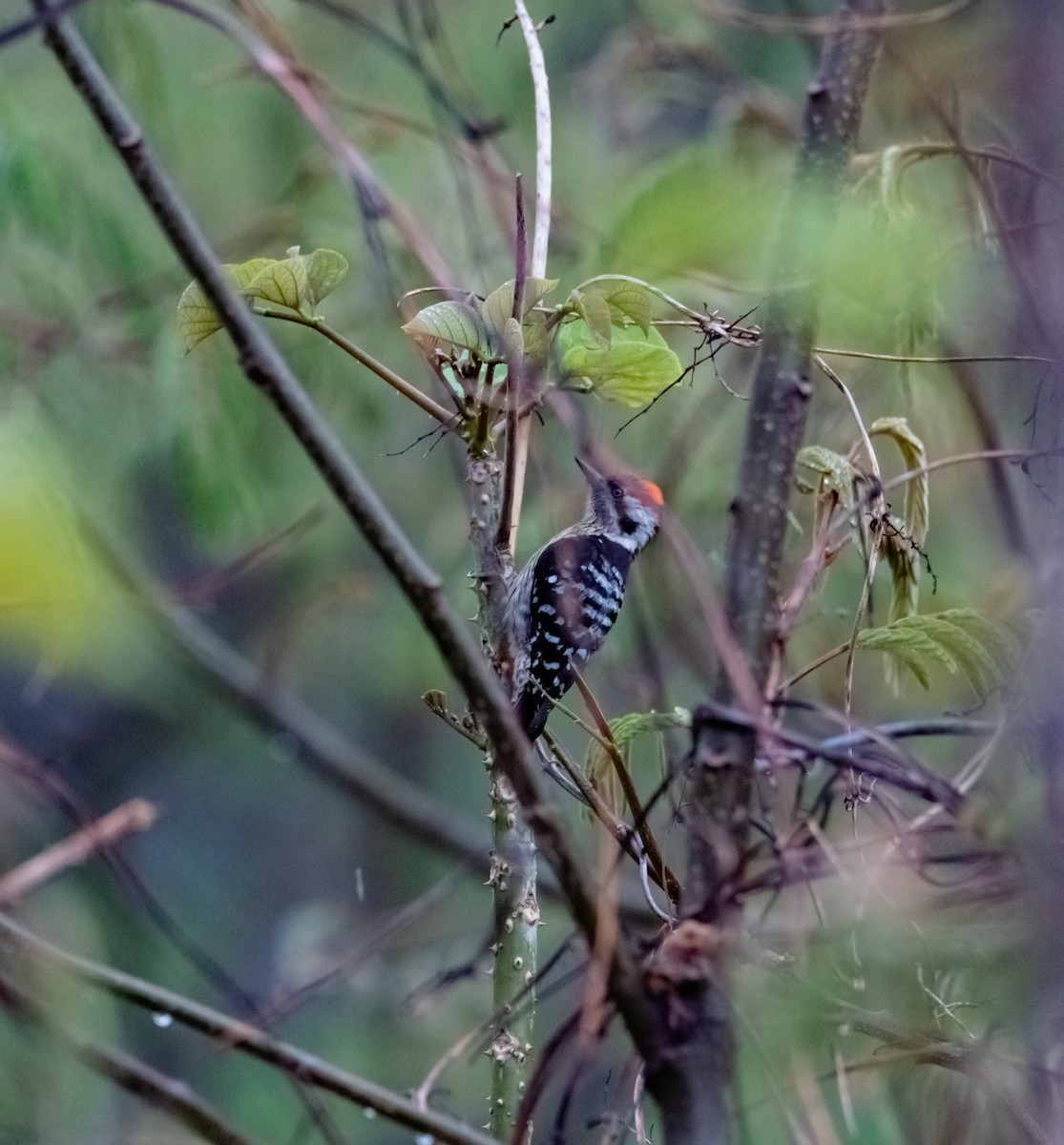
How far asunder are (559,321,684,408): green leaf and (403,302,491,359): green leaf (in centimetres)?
12

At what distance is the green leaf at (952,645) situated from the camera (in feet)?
4.55

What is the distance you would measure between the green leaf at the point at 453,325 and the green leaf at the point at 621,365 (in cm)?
12

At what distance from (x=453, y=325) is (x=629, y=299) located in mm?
186

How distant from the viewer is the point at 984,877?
1043 mm

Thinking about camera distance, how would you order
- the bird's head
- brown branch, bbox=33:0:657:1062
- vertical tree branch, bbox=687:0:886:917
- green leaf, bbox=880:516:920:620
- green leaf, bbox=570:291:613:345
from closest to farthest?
1. brown branch, bbox=33:0:657:1062
2. vertical tree branch, bbox=687:0:886:917
3. green leaf, bbox=570:291:613:345
4. green leaf, bbox=880:516:920:620
5. the bird's head

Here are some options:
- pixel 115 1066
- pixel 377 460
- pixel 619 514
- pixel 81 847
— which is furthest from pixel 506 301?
A: pixel 377 460

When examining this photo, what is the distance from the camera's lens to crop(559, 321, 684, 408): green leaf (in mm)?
1518

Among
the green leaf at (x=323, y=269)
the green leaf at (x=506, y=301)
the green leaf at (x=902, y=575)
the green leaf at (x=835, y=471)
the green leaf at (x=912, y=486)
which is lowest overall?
the green leaf at (x=902, y=575)

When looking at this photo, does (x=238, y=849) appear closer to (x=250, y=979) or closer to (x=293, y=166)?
(x=250, y=979)

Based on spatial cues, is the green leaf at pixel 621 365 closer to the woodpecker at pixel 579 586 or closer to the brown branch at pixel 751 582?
the brown branch at pixel 751 582

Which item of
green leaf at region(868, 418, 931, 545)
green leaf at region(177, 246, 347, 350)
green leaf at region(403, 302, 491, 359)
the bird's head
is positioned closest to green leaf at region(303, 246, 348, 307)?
green leaf at region(177, 246, 347, 350)

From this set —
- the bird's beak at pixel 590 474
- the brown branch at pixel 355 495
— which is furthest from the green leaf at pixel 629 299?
the bird's beak at pixel 590 474

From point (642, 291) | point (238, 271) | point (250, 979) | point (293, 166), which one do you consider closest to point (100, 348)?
point (293, 166)

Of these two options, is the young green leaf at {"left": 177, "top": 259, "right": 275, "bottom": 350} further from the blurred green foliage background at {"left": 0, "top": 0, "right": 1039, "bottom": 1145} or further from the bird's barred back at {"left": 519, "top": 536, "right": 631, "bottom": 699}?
the bird's barred back at {"left": 519, "top": 536, "right": 631, "bottom": 699}
